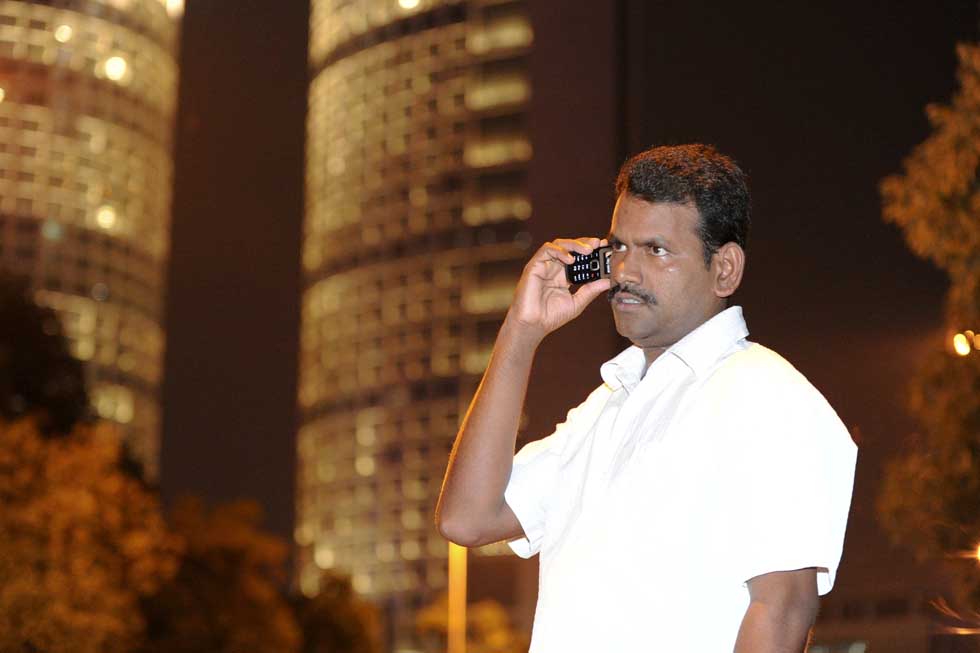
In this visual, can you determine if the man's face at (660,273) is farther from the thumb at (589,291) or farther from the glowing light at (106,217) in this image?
the glowing light at (106,217)

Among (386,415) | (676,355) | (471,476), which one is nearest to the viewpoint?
(676,355)

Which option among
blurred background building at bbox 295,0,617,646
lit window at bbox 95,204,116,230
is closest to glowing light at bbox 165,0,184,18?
blurred background building at bbox 295,0,617,646

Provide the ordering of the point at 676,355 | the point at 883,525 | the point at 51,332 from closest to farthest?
the point at 676,355
the point at 883,525
the point at 51,332

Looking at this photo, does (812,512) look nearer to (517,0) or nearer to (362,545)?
(517,0)

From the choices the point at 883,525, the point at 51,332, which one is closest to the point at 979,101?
the point at 883,525

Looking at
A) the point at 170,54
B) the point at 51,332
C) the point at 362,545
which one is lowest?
the point at 362,545

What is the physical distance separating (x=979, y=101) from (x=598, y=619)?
547cm

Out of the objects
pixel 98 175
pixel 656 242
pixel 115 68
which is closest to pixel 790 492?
pixel 656 242

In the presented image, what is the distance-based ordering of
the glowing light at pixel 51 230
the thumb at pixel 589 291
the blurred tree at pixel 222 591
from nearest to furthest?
the thumb at pixel 589 291 → the blurred tree at pixel 222 591 → the glowing light at pixel 51 230

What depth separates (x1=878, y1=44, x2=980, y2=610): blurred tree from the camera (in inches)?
240

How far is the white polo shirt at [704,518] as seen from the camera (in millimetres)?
1384

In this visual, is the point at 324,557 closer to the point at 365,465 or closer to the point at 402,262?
the point at 365,465

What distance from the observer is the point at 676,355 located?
1.55 meters

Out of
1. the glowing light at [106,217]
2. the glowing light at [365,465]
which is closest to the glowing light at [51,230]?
the glowing light at [106,217]
